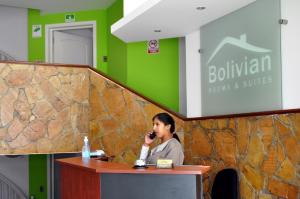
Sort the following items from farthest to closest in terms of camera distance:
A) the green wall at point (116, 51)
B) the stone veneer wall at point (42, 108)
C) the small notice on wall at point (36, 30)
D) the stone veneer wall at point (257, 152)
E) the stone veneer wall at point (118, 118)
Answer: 1. the small notice on wall at point (36, 30)
2. the green wall at point (116, 51)
3. the stone veneer wall at point (118, 118)
4. the stone veneer wall at point (42, 108)
5. the stone veneer wall at point (257, 152)

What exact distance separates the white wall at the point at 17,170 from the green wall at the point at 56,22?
189 centimetres

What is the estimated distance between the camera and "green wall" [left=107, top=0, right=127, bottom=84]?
719 centimetres

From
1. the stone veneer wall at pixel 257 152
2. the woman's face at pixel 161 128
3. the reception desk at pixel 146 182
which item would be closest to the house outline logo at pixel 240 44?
the stone veneer wall at pixel 257 152

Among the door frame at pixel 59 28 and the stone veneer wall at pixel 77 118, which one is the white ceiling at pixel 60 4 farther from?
the stone veneer wall at pixel 77 118

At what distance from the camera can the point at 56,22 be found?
821 centimetres

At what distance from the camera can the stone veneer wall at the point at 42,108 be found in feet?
19.1

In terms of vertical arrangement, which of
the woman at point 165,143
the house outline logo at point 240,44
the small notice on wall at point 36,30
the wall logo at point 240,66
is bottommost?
the woman at point 165,143

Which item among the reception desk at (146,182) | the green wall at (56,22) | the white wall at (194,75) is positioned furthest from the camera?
the green wall at (56,22)

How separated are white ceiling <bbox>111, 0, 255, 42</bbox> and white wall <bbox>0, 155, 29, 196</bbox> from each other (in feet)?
10.6

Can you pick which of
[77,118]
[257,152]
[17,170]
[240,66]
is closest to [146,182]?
[257,152]

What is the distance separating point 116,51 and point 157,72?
916 millimetres

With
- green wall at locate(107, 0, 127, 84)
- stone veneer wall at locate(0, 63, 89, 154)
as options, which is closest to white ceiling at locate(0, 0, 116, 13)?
green wall at locate(107, 0, 127, 84)

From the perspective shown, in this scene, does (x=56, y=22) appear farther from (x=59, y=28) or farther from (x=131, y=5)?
(x=131, y=5)

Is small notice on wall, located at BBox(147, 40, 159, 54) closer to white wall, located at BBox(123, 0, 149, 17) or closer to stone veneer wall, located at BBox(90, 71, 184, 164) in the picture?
stone veneer wall, located at BBox(90, 71, 184, 164)
